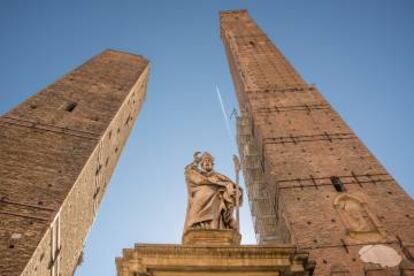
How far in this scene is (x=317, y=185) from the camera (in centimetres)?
1081

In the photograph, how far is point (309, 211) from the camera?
9.97m

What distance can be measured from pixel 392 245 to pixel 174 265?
6434mm

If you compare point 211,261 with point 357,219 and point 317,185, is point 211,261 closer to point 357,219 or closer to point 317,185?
point 357,219

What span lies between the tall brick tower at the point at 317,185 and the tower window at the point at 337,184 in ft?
0.08

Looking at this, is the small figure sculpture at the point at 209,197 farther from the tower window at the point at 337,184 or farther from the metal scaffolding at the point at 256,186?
the metal scaffolding at the point at 256,186

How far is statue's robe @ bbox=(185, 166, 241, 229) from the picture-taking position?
4793 mm

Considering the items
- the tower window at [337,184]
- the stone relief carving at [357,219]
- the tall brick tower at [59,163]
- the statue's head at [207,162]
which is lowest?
the statue's head at [207,162]

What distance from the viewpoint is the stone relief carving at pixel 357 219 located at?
9.26 metres

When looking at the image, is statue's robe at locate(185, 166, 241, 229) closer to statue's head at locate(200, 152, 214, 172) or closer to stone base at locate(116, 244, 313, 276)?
statue's head at locate(200, 152, 214, 172)

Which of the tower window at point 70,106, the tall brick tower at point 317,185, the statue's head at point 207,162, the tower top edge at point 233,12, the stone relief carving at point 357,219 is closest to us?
the statue's head at point 207,162

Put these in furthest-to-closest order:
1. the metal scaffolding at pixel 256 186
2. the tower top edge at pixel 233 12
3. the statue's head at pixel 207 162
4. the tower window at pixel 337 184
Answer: the tower top edge at pixel 233 12 → the metal scaffolding at pixel 256 186 → the tower window at pixel 337 184 → the statue's head at pixel 207 162

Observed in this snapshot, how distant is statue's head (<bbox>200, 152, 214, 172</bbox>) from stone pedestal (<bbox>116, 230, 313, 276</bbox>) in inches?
61.5

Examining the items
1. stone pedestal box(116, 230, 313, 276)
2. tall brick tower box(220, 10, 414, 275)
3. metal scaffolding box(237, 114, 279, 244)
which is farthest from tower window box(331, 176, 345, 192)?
stone pedestal box(116, 230, 313, 276)

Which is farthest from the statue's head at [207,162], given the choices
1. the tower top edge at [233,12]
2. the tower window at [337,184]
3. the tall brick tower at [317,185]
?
the tower top edge at [233,12]
